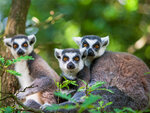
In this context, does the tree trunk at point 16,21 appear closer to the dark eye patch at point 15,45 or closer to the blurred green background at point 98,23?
the dark eye patch at point 15,45

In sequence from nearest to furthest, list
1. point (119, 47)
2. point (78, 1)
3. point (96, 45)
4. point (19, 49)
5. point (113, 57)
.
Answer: point (113, 57), point (96, 45), point (19, 49), point (119, 47), point (78, 1)

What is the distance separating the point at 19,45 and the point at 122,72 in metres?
2.56

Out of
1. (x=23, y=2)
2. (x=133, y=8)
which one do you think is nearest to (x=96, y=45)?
(x=23, y=2)

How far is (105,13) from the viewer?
30.6 feet

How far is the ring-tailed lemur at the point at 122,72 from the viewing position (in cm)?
488

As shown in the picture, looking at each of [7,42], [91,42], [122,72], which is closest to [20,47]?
[7,42]

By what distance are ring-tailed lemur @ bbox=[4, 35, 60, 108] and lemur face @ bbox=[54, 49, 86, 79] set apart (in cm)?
38

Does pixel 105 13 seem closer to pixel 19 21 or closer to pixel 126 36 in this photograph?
pixel 126 36

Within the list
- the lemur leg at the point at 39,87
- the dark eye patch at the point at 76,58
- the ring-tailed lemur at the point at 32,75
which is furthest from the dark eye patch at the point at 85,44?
the lemur leg at the point at 39,87

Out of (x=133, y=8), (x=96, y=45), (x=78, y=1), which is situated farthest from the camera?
(x=78, y=1)

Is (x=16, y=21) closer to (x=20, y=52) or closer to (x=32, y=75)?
(x=20, y=52)

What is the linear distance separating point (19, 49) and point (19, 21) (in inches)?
26.7

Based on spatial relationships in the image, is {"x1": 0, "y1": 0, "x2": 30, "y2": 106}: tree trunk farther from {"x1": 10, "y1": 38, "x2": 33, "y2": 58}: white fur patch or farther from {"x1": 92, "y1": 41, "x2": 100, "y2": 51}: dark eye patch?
{"x1": 92, "y1": 41, "x2": 100, "y2": 51}: dark eye patch

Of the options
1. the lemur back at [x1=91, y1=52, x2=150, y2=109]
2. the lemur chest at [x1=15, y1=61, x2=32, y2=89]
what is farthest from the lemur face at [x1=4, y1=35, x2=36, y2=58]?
the lemur back at [x1=91, y1=52, x2=150, y2=109]
